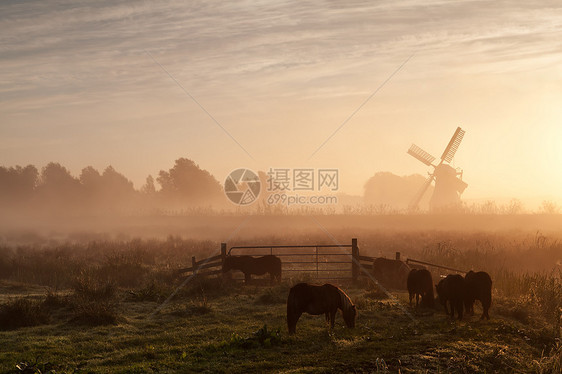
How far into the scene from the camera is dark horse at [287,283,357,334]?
11.7 m

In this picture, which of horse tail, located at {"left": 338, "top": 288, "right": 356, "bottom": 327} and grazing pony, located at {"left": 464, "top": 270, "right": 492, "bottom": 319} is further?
grazing pony, located at {"left": 464, "top": 270, "right": 492, "bottom": 319}

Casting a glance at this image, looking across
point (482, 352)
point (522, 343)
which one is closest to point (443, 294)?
point (522, 343)

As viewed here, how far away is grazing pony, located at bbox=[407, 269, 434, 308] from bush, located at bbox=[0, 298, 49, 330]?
1250 cm

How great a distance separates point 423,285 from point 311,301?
5.71 metres

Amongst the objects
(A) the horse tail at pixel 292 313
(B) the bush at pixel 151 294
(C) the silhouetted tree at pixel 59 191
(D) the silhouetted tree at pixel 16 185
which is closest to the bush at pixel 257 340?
(A) the horse tail at pixel 292 313

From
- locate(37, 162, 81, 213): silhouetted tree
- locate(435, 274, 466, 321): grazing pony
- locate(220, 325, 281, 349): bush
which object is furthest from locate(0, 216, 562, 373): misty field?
locate(37, 162, 81, 213): silhouetted tree

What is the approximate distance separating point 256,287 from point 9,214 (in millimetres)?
86917

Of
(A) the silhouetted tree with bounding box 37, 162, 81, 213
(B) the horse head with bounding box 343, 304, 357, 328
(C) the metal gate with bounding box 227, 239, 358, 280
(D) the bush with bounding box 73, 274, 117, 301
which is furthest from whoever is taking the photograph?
(A) the silhouetted tree with bounding box 37, 162, 81, 213

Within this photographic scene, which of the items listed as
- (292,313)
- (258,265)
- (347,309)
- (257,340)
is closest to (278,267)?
(258,265)

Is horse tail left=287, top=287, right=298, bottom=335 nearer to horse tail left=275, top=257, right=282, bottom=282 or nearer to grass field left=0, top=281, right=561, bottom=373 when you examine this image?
grass field left=0, top=281, right=561, bottom=373

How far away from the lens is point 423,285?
15.6m

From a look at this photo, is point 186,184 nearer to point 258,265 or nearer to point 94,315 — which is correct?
point 258,265

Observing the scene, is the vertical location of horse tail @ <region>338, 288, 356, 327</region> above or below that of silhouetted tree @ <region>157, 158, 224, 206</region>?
below

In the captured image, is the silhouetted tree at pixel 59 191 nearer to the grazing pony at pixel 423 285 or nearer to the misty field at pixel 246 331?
the misty field at pixel 246 331
